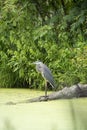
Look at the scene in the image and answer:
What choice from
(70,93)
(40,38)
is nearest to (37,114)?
(70,93)

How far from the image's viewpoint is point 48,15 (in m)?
9.98

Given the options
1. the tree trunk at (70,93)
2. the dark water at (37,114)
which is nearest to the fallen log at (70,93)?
the tree trunk at (70,93)

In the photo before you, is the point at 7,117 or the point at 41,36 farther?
the point at 41,36

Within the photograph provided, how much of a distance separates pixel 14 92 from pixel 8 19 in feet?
6.15

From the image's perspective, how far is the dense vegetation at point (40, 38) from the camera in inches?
342

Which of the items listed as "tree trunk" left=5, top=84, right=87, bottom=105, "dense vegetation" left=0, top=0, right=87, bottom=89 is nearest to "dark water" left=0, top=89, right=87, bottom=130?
"tree trunk" left=5, top=84, right=87, bottom=105

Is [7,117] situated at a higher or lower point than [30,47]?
lower

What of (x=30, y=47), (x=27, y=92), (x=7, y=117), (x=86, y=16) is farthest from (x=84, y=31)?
(x=7, y=117)

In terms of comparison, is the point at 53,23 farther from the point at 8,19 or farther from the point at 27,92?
the point at 27,92

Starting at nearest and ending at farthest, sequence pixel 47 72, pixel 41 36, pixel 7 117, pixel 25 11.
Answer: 1. pixel 7 117
2. pixel 47 72
3. pixel 41 36
4. pixel 25 11

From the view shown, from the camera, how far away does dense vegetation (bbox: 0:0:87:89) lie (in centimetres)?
870

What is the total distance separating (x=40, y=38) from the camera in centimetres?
938

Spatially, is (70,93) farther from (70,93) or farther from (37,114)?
(37,114)

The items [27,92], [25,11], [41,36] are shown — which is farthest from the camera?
[25,11]
